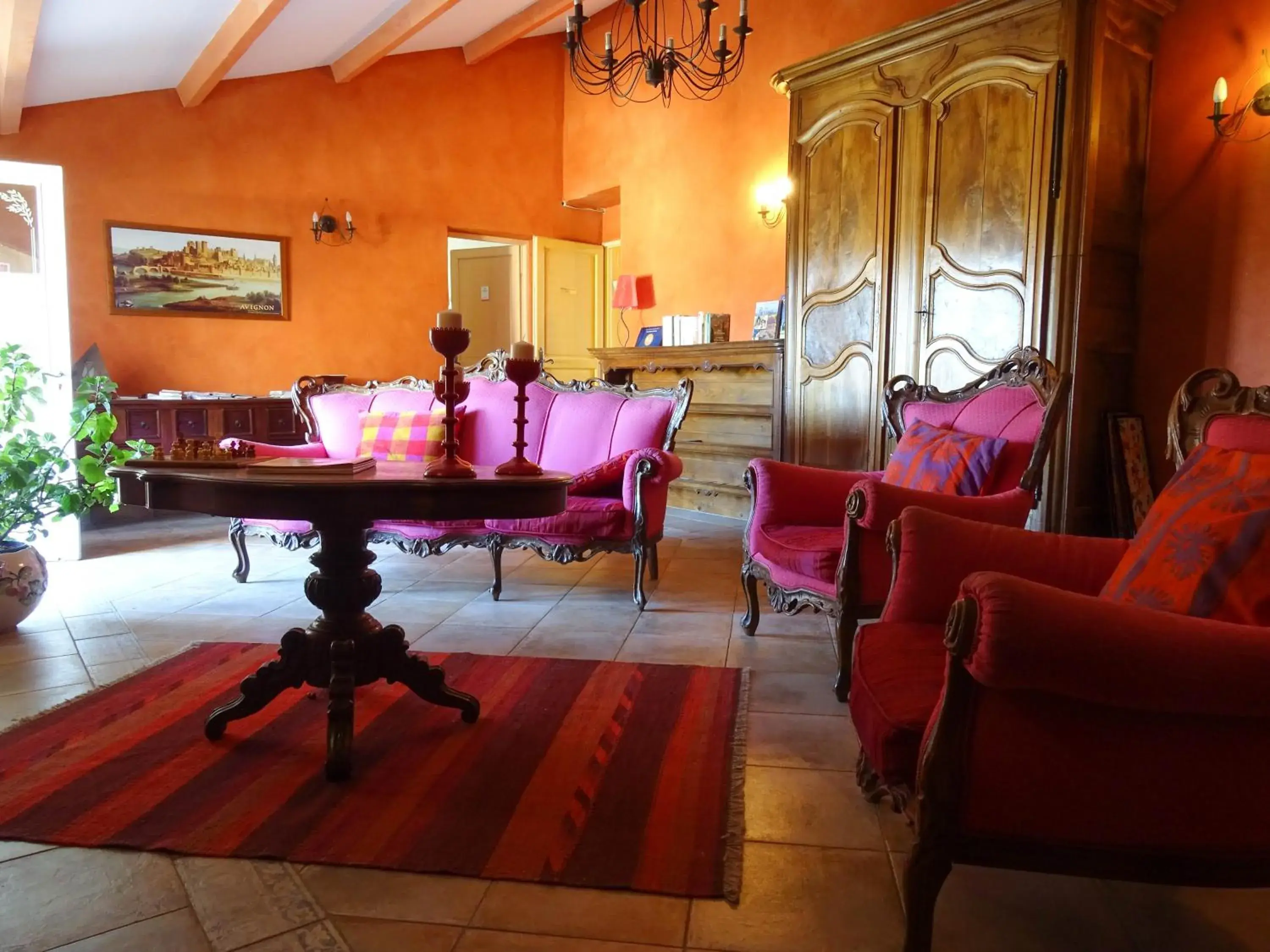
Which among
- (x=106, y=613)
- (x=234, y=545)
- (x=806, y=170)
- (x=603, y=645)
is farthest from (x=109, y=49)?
(x=603, y=645)

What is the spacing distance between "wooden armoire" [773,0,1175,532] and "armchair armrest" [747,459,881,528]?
1303 mm

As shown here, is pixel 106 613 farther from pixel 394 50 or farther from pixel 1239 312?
pixel 394 50

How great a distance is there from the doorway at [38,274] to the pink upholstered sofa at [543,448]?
1.06 meters

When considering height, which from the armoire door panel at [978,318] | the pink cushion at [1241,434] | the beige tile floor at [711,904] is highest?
the armoire door panel at [978,318]

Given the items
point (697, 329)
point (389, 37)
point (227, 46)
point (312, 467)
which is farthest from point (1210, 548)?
point (389, 37)

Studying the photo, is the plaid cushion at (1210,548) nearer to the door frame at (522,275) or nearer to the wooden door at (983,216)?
the wooden door at (983,216)

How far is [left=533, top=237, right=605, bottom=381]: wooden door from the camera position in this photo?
7.57m

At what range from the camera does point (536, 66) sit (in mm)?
7340

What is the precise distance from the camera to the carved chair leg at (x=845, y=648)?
7.63 feet

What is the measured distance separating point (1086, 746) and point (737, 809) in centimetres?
81

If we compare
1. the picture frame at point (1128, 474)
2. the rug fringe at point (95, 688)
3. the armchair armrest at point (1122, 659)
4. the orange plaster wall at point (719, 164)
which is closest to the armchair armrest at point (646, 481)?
the rug fringe at point (95, 688)

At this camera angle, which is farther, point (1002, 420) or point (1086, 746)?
point (1002, 420)

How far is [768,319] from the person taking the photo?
5453 millimetres

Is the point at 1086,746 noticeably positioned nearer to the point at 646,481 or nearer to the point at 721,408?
the point at 646,481
